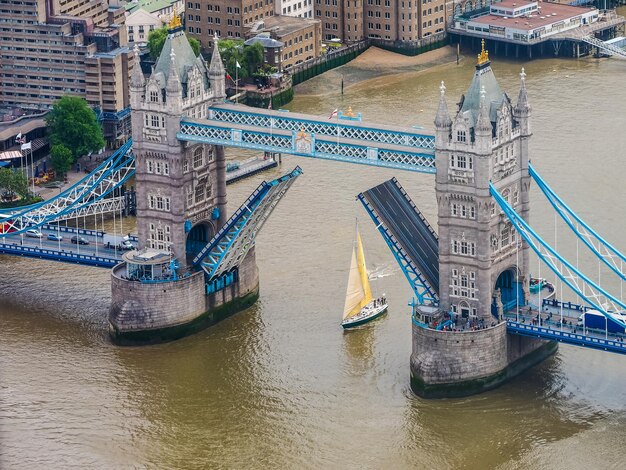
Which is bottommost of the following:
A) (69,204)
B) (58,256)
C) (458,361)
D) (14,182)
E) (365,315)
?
(365,315)

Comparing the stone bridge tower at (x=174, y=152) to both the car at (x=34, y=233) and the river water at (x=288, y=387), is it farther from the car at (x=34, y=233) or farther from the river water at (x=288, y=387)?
the car at (x=34, y=233)

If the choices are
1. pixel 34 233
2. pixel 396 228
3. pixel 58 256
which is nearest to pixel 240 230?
pixel 396 228

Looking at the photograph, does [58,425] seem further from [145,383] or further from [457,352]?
[457,352]

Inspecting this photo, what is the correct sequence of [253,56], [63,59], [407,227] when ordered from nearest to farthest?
1. [407,227]
2. [63,59]
3. [253,56]

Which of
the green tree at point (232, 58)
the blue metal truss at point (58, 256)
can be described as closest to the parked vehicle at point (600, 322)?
the blue metal truss at point (58, 256)

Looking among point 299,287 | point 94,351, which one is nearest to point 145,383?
point 94,351

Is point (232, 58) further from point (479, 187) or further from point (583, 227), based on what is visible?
point (479, 187)
